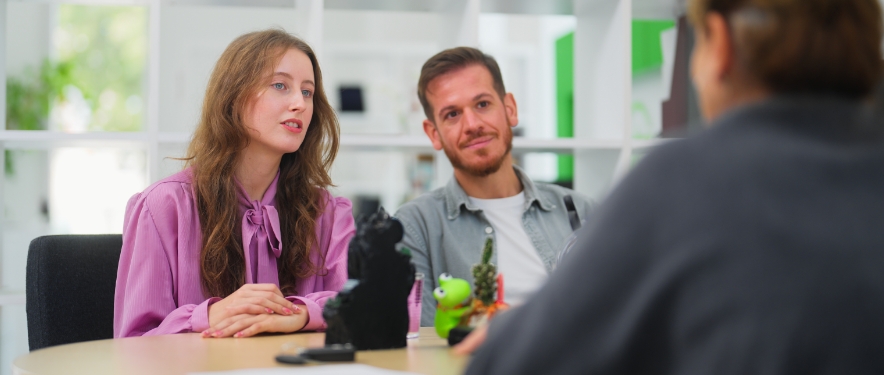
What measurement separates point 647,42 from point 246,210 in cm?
297

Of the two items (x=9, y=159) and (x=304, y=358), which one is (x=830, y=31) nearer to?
A: (x=304, y=358)

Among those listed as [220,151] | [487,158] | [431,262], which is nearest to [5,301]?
[220,151]

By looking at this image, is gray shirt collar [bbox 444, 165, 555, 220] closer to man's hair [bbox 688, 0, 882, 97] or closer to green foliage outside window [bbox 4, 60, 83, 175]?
man's hair [bbox 688, 0, 882, 97]

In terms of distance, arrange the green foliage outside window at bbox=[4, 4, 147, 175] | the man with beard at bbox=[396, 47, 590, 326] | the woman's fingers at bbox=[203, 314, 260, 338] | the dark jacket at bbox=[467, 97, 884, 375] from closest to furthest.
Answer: the dark jacket at bbox=[467, 97, 884, 375], the woman's fingers at bbox=[203, 314, 260, 338], the man with beard at bbox=[396, 47, 590, 326], the green foliage outside window at bbox=[4, 4, 147, 175]

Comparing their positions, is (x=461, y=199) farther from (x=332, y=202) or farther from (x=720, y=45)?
(x=720, y=45)

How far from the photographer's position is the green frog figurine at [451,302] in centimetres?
135

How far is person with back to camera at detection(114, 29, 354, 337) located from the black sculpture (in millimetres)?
344

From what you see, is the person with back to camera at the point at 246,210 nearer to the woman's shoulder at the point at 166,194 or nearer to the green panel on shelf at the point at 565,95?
the woman's shoulder at the point at 166,194

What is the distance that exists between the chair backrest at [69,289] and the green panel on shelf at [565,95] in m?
4.42

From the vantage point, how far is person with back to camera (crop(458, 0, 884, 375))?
1.84 feet

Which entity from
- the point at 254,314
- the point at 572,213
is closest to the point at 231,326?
the point at 254,314

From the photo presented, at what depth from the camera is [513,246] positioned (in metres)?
2.27

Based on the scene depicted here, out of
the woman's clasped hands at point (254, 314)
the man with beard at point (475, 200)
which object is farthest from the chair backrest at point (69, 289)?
the man with beard at point (475, 200)

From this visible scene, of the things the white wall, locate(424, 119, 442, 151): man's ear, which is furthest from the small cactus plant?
the white wall
